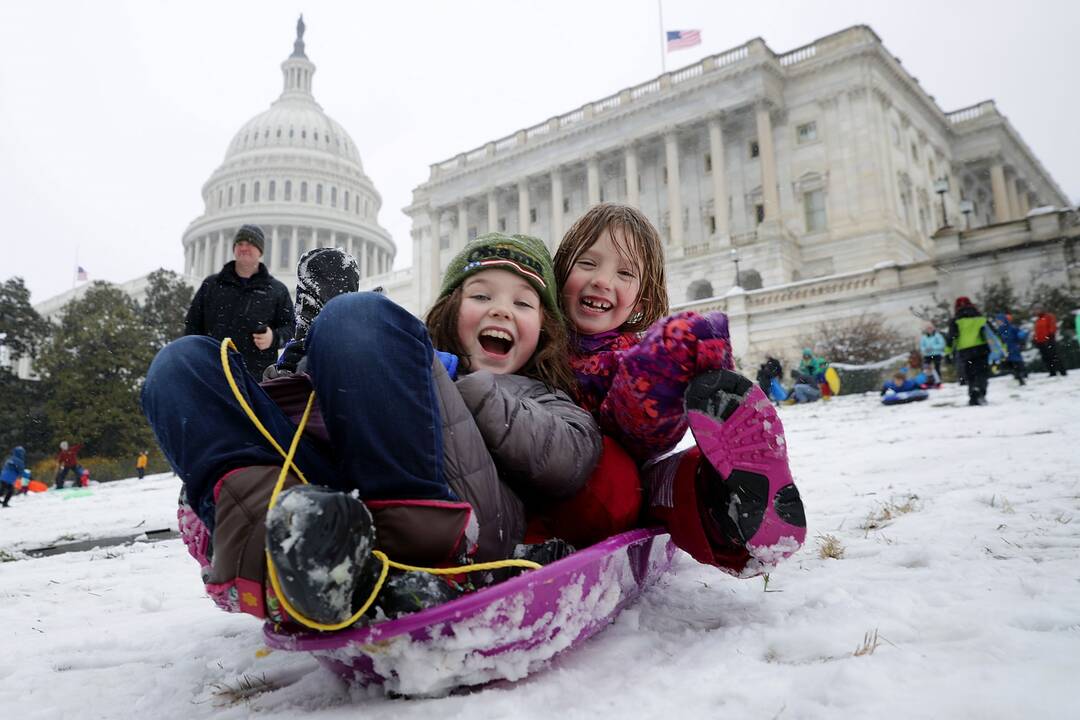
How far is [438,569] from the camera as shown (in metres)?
1.52

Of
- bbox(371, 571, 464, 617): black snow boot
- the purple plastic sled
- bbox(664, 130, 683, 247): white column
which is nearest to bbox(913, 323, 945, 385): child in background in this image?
the purple plastic sled

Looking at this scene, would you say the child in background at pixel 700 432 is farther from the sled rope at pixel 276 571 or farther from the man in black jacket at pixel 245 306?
the man in black jacket at pixel 245 306

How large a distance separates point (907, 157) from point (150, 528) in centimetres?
4062

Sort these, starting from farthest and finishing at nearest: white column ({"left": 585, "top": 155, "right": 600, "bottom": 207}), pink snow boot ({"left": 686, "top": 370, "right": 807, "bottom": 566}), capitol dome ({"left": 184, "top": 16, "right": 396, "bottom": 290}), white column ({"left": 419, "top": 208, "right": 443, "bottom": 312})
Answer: capitol dome ({"left": 184, "top": 16, "right": 396, "bottom": 290}) < white column ({"left": 419, "top": 208, "right": 443, "bottom": 312}) < white column ({"left": 585, "top": 155, "right": 600, "bottom": 207}) < pink snow boot ({"left": 686, "top": 370, "right": 807, "bottom": 566})

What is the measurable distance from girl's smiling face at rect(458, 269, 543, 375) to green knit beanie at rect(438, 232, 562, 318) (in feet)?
0.09

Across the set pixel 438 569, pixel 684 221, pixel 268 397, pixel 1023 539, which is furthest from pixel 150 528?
pixel 684 221

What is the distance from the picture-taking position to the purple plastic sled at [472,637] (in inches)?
53.6

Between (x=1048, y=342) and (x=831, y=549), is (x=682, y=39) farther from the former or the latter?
(x=831, y=549)

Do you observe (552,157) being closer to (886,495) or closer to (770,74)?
(770,74)

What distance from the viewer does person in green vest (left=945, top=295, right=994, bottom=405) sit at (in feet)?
31.0

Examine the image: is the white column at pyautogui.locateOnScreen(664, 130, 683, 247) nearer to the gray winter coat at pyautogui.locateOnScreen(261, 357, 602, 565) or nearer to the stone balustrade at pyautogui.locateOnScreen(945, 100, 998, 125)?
the stone balustrade at pyautogui.locateOnScreen(945, 100, 998, 125)

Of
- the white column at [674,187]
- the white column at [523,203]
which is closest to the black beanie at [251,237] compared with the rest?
the white column at [674,187]

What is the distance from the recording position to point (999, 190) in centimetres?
4303

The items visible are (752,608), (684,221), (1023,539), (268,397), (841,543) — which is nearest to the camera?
(268,397)
